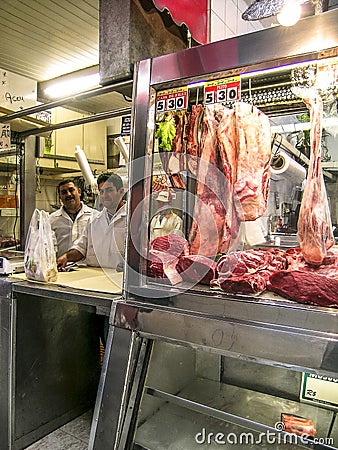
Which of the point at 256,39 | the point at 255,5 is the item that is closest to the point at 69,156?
the point at 255,5

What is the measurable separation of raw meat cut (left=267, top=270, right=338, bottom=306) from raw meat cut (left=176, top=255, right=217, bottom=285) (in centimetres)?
21

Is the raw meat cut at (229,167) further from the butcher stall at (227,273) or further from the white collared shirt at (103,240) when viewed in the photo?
the white collared shirt at (103,240)

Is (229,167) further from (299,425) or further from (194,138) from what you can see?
(299,425)

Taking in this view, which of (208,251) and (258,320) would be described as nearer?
(258,320)

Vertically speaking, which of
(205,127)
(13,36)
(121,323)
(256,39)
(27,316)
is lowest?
(27,316)

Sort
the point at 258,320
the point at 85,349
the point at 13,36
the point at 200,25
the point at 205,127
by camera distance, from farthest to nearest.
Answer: the point at 13,36
the point at 85,349
the point at 200,25
the point at 205,127
the point at 258,320

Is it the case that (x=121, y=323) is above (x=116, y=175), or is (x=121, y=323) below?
below

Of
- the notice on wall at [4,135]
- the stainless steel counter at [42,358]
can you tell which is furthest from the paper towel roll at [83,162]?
the stainless steel counter at [42,358]

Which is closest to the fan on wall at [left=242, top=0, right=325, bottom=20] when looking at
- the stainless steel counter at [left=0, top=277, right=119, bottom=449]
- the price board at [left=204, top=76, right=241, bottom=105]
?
the price board at [left=204, top=76, right=241, bottom=105]

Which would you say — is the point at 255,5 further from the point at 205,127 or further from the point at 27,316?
the point at 27,316

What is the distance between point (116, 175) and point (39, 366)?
1.67 metres

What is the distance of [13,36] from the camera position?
3.70m

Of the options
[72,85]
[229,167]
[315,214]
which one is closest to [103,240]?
[229,167]

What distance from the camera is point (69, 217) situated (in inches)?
143
